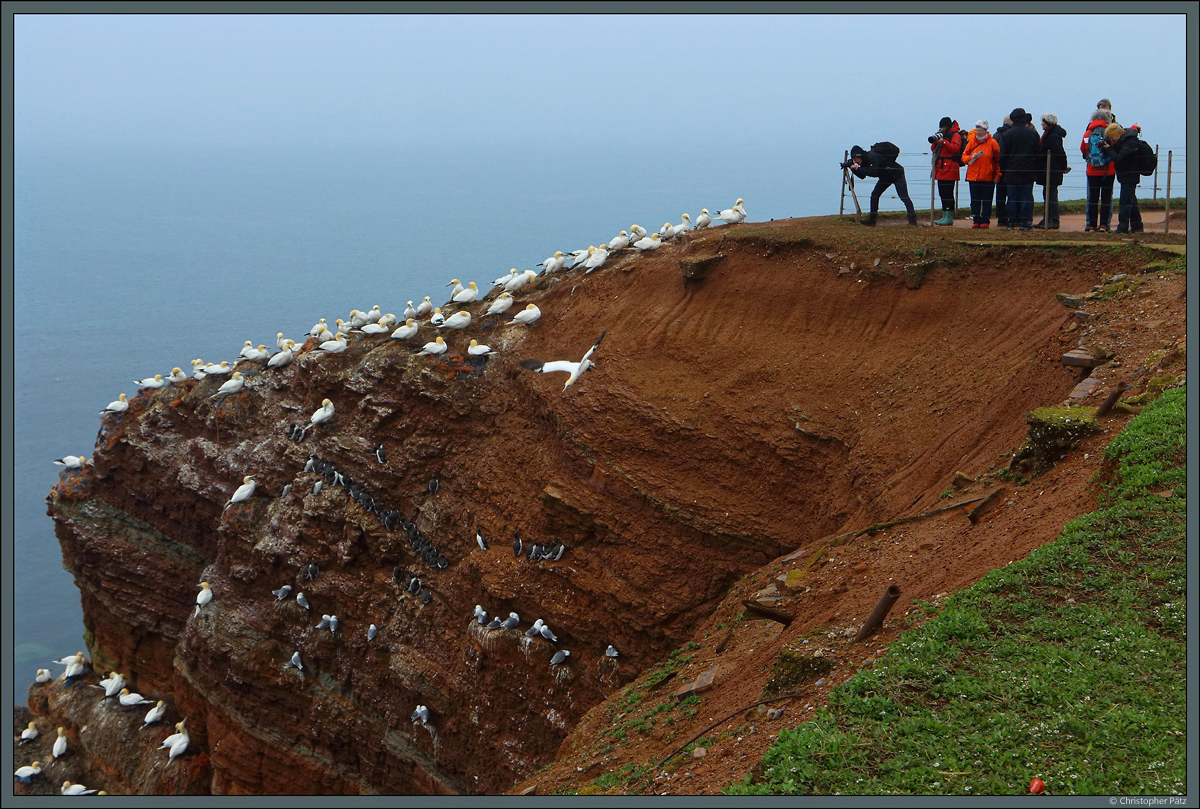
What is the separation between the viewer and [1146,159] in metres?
16.0

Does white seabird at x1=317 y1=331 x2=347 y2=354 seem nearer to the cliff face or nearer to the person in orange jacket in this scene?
the cliff face

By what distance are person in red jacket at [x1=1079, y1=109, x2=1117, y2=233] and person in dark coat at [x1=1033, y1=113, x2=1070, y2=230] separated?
46 cm

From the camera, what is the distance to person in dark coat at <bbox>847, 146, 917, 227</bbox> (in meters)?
18.7

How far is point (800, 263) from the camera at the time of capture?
17.8 meters

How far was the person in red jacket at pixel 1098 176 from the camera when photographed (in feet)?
54.6

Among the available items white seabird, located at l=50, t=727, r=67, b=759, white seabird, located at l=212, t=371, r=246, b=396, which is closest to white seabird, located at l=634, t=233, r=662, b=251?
white seabird, located at l=212, t=371, r=246, b=396

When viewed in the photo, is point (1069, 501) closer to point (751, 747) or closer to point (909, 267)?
point (751, 747)

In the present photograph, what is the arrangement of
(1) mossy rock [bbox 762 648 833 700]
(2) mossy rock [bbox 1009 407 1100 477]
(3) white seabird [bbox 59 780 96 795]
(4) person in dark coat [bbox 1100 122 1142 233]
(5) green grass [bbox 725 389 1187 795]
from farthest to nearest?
(3) white seabird [bbox 59 780 96 795] < (4) person in dark coat [bbox 1100 122 1142 233] < (2) mossy rock [bbox 1009 407 1100 477] < (1) mossy rock [bbox 762 648 833 700] < (5) green grass [bbox 725 389 1187 795]

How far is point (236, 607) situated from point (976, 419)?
45.7 ft

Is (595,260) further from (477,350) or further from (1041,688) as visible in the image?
(1041,688)

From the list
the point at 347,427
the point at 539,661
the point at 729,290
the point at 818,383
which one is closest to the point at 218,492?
the point at 347,427

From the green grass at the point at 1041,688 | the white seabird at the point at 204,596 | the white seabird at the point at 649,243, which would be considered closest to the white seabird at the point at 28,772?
the white seabird at the point at 204,596

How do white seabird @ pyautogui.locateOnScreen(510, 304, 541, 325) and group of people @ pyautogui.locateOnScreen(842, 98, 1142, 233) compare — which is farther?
white seabird @ pyautogui.locateOnScreen(510, 304, 541, 325)

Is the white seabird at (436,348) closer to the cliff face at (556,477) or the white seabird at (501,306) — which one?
the cliff face at (556,477)
